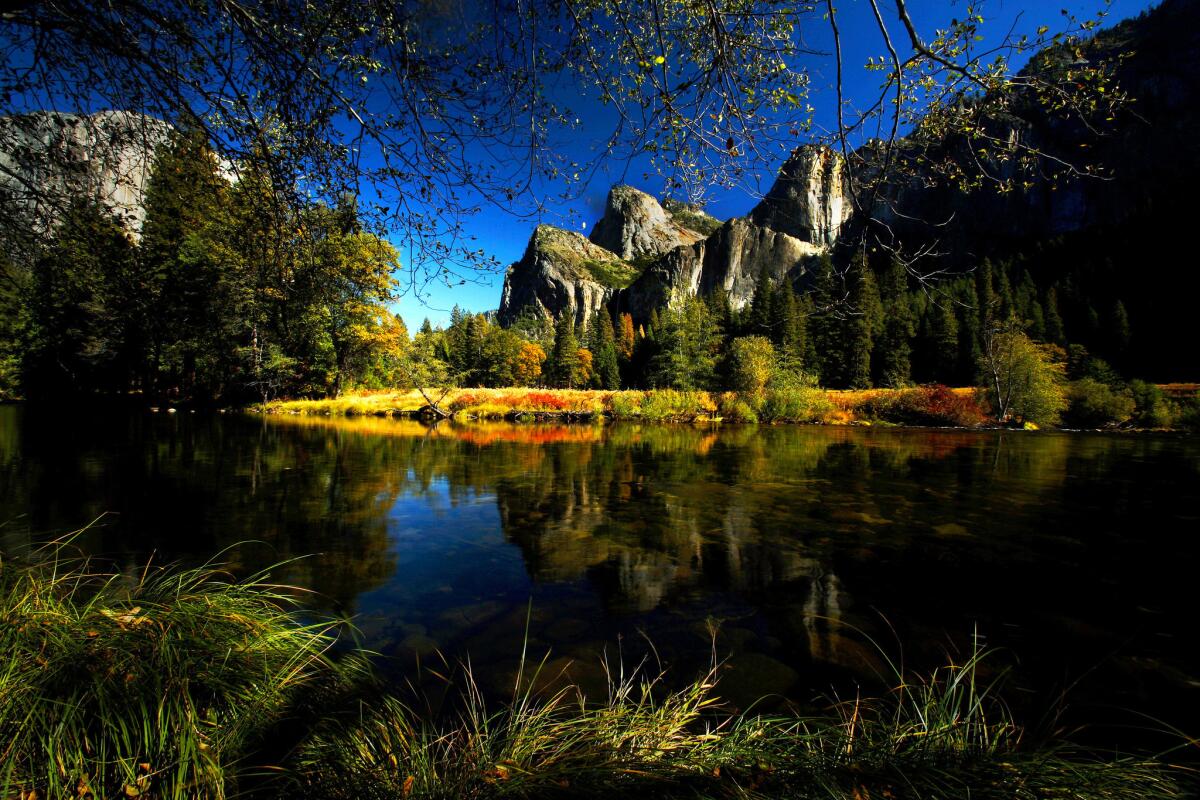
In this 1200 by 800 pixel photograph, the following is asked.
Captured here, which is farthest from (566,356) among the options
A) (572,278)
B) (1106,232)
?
(572,278)

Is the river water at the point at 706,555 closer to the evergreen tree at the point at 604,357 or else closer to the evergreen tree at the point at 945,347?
the evergreen tree at the point at 945,347

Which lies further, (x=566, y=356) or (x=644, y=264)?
(x=644, y=264)

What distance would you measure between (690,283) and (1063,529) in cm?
10534

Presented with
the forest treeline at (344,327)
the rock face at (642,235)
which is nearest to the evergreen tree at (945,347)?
the forest treeline at (344,327)

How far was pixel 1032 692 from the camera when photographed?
286cm

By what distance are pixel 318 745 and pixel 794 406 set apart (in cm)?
2671

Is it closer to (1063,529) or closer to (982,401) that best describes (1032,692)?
(1063,529)

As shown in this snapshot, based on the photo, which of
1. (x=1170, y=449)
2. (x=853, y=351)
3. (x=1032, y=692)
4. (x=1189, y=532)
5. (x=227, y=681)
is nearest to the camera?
(x=227, y=681)

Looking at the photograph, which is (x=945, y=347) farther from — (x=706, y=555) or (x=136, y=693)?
(x=136, y=693)

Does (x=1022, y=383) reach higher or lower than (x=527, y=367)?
lower

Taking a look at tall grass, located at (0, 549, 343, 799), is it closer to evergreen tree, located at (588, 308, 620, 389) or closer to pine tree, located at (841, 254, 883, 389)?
pine tree, located at (841, 254, 883, 389)

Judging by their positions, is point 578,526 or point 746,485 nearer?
point 578,526

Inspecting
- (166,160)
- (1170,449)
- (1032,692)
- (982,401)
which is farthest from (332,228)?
(982,401)

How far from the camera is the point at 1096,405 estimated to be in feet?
72.5
